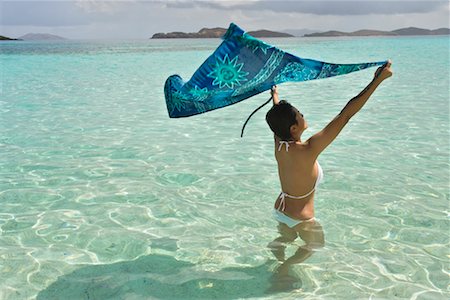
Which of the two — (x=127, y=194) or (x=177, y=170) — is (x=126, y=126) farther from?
(x=127, y=194)

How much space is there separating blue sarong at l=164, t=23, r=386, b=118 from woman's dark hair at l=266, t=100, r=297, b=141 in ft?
1.04

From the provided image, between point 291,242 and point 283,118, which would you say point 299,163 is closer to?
point 283,118

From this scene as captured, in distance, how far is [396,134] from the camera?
8.25m

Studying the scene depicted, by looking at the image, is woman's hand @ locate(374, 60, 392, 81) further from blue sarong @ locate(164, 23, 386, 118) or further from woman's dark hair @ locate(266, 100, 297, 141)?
woman's dark hair @ locate(266, 100, 297, 141)

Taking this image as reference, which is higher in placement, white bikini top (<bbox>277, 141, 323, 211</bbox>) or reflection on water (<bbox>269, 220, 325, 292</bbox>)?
white bikini top (<bbox>277, 141, 323, 211</bbox>)

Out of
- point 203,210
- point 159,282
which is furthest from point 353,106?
point 203,210

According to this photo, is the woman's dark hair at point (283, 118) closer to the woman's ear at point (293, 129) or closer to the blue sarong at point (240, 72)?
the woman's ear at point (293, 129)

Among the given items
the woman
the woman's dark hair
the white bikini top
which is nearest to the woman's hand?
the woman

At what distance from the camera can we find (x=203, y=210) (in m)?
5.12

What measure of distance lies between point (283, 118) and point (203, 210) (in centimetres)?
192

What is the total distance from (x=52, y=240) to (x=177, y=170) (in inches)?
91.1

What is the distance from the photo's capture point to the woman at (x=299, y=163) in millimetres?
3404

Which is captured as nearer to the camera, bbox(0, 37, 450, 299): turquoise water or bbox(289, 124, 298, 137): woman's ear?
Result: bbox(289, 124, 298, 137): woman's ear

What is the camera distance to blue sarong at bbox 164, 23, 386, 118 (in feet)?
12.2
